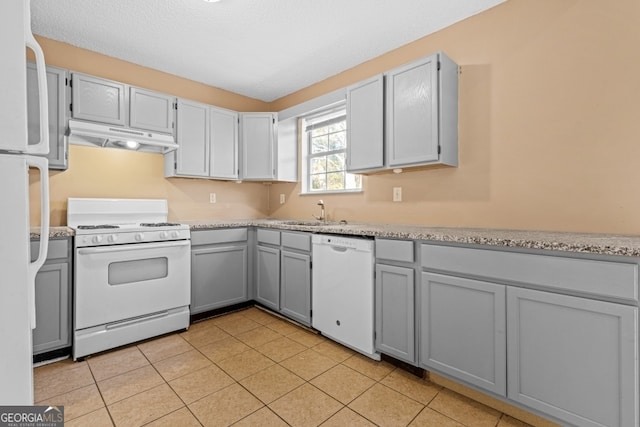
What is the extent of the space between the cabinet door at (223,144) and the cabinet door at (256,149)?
0.10 meters

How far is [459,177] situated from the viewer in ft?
7.86

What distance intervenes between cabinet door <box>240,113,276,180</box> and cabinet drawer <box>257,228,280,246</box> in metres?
0.79

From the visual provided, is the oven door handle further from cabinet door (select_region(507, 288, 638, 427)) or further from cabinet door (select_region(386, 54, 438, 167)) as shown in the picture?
cabinet door (select_region(507, 288, 638, 427))

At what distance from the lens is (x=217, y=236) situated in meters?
3.13

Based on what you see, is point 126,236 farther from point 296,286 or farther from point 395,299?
point 395,299

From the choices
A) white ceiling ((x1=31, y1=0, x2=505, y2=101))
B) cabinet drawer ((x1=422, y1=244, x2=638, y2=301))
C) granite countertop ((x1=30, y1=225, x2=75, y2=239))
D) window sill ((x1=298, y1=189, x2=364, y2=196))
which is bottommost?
cabinet drawer ((x1=422, y1=244, x2=638, y2=301))

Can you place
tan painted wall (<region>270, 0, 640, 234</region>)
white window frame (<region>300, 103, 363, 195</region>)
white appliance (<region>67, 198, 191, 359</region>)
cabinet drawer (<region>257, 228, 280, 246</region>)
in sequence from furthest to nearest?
white window frame (<region>300, 103, 363, 195</region>) → cabinet drawer (<region>257, 228, 280, 246</region>) → white appliance (<region>67, 198, 191, 359</region>) → tan painted wall (<region>270, 0, 640, 234</region>)

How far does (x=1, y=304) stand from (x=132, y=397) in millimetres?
1223

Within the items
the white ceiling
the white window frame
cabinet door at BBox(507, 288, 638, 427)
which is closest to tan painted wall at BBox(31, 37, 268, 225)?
the white ceiling

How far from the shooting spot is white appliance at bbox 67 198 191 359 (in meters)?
2.32

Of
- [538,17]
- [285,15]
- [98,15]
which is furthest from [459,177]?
[98,15]

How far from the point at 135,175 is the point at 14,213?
2.41 meters

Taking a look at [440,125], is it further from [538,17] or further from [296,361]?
[296,361]

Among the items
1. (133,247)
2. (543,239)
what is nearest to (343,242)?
(543,239)
